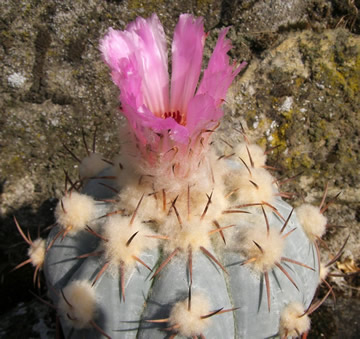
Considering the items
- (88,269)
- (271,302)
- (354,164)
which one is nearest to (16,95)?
(88,269)

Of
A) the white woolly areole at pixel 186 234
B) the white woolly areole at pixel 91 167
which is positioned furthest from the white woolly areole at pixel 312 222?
the white woolly areole at pixel 91 167

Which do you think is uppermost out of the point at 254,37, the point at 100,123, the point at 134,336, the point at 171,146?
the point at 254,37

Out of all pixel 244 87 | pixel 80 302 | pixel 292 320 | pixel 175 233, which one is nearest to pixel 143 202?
pixel 175 233

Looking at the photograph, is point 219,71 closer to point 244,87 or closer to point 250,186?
point 250,186

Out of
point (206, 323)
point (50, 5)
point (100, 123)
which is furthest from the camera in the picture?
point (100, 123)

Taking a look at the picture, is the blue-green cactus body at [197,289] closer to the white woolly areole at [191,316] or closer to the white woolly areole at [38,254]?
the white woolly areole at [191,316]

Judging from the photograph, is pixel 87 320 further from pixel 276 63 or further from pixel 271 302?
pixel 276 63

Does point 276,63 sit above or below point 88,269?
above
